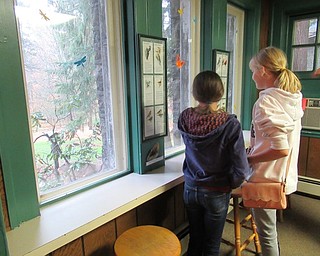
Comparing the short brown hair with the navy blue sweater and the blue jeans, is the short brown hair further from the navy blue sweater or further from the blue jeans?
the blue jeans

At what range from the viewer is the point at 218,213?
145 cm

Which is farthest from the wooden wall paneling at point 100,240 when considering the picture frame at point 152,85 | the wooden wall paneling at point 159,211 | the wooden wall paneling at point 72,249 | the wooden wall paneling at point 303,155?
the wooden wall paneling at point 303,155

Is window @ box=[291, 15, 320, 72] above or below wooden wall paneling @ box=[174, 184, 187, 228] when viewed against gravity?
above

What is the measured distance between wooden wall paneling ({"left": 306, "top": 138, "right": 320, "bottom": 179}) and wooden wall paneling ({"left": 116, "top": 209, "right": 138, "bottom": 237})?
225cm

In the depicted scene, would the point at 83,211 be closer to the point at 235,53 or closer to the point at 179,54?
the point at 179,54

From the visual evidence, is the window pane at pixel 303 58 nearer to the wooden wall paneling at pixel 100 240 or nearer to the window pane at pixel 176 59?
the window pane at pixel 176 59

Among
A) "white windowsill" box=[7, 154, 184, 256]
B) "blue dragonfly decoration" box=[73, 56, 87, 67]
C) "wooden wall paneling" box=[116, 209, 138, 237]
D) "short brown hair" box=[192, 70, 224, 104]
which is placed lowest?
"wooden wall paneling" box=[116, 209, 138, 237]

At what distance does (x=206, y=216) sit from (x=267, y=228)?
362 mm

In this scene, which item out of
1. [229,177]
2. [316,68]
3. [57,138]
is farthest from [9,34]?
[316,68]

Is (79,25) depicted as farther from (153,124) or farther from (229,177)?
(229,177)

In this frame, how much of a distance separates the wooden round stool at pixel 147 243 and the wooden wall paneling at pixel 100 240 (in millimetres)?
115

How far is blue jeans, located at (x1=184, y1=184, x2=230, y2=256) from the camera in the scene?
56.6 inches

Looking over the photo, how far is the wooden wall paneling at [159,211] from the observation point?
162 centimetres

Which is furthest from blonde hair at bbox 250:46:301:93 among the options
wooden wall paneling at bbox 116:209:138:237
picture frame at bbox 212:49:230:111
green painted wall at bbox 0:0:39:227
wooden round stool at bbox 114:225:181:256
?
green painted wall at bbox 0:0:39:227
